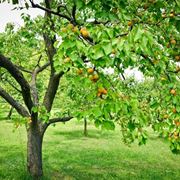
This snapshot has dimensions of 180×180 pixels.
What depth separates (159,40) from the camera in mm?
8273

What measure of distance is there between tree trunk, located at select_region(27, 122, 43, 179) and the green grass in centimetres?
54

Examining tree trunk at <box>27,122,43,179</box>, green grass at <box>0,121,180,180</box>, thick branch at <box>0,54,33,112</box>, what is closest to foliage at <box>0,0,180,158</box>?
thick branch at <box>0,54,33,112</box>

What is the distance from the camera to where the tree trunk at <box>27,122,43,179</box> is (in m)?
17.2

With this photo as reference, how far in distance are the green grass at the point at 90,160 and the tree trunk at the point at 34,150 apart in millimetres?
541

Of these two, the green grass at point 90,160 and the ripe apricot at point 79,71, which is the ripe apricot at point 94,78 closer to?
the ripe apricot at point 79,71

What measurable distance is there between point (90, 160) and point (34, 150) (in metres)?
10.3

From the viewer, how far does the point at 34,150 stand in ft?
57.4

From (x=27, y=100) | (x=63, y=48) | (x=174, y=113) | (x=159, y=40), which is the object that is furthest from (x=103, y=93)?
(x=27, y=100)

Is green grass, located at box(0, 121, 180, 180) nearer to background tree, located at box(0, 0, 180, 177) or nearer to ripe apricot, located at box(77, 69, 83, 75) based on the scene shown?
background tree, located at box(0, 0, 180, 177)

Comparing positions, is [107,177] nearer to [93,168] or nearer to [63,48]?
[93,168]

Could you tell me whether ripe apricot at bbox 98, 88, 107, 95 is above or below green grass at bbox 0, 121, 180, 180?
above

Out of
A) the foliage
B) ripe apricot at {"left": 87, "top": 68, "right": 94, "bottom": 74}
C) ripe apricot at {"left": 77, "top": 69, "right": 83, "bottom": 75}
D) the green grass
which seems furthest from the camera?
the green grass

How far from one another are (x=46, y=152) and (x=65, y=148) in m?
3.99

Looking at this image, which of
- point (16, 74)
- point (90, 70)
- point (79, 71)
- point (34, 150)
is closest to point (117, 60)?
point (90, 70)
